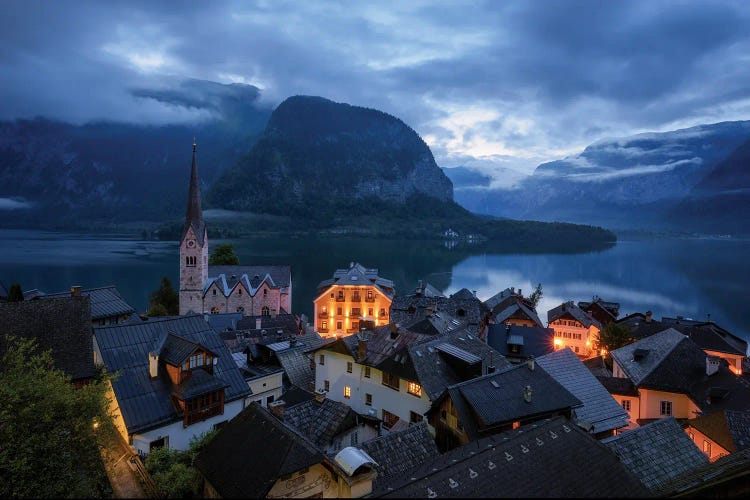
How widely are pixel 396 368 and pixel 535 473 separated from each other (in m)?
15.8

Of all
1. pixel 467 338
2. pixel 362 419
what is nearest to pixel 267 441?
pixel 362 419

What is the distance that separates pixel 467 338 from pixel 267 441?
20172 millimetres

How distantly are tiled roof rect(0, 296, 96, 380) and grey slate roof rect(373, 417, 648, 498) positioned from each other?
59.8ft

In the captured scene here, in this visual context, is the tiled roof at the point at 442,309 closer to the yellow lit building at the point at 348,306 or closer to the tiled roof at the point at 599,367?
the yellow lit building at the point at 348,306

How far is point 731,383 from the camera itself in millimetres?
31281

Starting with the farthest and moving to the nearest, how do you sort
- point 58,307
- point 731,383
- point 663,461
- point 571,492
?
point 731,383 → point 58,307 → point 663,461 → point 571,492

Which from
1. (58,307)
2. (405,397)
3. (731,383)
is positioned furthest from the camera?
(731,383)

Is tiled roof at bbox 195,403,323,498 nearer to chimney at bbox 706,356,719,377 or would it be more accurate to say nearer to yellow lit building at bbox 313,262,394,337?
chimney at bbox 706,356,719,377

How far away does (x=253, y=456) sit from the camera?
15.1 m

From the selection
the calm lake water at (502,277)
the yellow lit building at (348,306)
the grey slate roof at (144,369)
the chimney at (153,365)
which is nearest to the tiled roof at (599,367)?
the yellow lit building at (348,306)

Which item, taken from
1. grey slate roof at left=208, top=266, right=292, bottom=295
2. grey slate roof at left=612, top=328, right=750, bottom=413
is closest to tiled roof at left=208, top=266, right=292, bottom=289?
grey slate roof at left=208, top=266, right=292, bottom=295

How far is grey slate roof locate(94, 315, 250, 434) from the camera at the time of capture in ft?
67.0

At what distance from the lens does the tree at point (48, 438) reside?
13.4 m

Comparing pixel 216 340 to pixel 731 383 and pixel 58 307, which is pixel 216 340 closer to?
pixel 58 307
